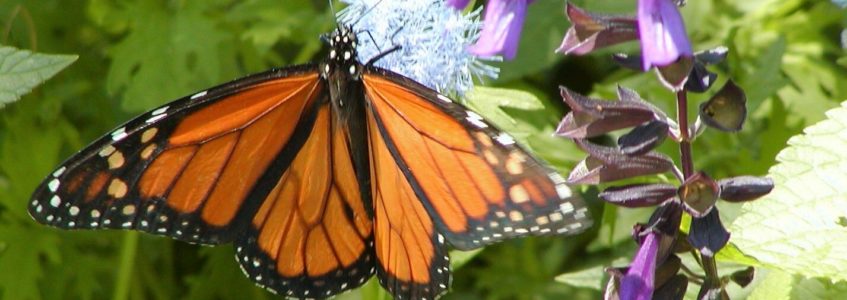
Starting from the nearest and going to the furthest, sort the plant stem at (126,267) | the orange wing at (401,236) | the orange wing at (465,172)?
the orange wing at (465,172) < the orange wing at (401,236) < the plant stem at (126,267)

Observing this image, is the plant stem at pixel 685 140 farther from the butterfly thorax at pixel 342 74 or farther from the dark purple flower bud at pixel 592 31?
the butterfly thorax at pixel 342 74

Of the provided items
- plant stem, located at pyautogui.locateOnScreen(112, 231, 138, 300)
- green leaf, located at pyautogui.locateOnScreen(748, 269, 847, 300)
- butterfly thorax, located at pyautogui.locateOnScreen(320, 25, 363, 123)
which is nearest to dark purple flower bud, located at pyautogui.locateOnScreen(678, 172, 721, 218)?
green leaf, located at pyautogui.locateOnScreen(748, 269, 847, 300)

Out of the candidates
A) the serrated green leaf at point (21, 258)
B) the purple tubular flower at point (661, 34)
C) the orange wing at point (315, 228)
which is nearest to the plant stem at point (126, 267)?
the serrated green leaf at point (21, 258)

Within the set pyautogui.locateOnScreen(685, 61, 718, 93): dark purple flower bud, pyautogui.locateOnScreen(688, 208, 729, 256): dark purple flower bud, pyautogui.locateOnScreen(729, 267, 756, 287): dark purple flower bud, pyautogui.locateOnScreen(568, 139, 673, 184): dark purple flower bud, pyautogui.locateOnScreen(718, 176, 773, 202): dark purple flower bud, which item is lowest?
pyautogui.locateOnScreen(729, 267, 756, 287): dark purple flower bud

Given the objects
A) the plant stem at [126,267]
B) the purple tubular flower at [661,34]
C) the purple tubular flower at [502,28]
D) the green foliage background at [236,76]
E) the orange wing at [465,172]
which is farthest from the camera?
the plant stem at [126,267]

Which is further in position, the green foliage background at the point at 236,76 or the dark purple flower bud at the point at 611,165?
the green foliage background at the point at 236,76

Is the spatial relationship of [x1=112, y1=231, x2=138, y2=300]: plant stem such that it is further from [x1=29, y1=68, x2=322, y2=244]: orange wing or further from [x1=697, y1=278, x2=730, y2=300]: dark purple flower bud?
[x1=697, y1=278, x2=730, y2=300]: dark purple flower bud
